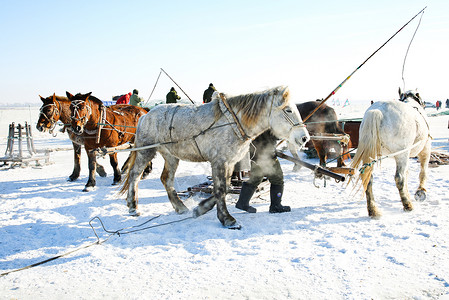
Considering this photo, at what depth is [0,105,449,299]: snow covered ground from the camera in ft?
10.6

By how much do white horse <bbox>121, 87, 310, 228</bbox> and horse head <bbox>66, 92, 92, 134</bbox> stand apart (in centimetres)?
249

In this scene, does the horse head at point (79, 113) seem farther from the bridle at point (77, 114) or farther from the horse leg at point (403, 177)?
the horse leg at point (403, 177)

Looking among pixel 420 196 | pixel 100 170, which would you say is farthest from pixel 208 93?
pixel 420 196

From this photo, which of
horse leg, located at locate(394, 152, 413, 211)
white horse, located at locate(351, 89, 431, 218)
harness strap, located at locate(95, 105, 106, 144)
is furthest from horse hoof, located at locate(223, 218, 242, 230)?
harness strap, located at locate(95, 105, 106, 144)

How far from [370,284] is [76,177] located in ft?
25.3

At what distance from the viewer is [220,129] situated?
16.1ft

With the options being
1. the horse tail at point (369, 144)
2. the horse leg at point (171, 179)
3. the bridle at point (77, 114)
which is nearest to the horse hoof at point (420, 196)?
the horse tail at point (369, 144)

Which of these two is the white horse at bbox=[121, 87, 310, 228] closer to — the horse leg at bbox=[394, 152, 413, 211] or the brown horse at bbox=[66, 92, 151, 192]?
the horse leg at bbox=[394, 152, 413, 211]

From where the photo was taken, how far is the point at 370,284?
3230mm

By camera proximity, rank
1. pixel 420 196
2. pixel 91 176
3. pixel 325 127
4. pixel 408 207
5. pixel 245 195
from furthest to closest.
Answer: pixel 325 127, pixel 91 176, pixel 420 196, pixel 245 195, pixel 408 207

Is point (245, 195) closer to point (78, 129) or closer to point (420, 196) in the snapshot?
point (420, 196)

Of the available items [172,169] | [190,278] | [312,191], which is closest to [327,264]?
[190,278]

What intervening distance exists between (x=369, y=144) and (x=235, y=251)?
2757mm

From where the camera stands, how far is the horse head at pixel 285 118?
14.8 ft
